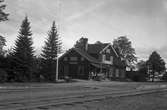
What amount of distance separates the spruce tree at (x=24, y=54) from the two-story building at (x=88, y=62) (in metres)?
13.7

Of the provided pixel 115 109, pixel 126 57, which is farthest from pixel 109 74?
pixel 115 109

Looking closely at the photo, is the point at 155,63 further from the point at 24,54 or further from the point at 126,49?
the point at 24,54

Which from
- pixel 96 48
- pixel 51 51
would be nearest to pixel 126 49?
pixel 96 48

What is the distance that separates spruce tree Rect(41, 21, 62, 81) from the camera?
36.1m

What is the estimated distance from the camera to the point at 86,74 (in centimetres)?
4453

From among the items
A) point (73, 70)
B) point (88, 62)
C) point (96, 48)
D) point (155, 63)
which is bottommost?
point (73, 70)

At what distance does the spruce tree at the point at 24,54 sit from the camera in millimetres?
30422

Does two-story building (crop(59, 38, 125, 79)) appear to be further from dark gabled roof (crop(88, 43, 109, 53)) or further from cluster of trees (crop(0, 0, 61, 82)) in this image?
cluster of trees (crop(0, 0, 61, 82))

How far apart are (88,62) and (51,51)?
10358 mm

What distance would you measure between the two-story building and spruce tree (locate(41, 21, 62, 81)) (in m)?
8.23

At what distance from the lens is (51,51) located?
121 feet

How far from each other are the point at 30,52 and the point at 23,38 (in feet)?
6.95

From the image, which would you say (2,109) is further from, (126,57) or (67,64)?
(126,57)

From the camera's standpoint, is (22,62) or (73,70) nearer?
(22,62)
